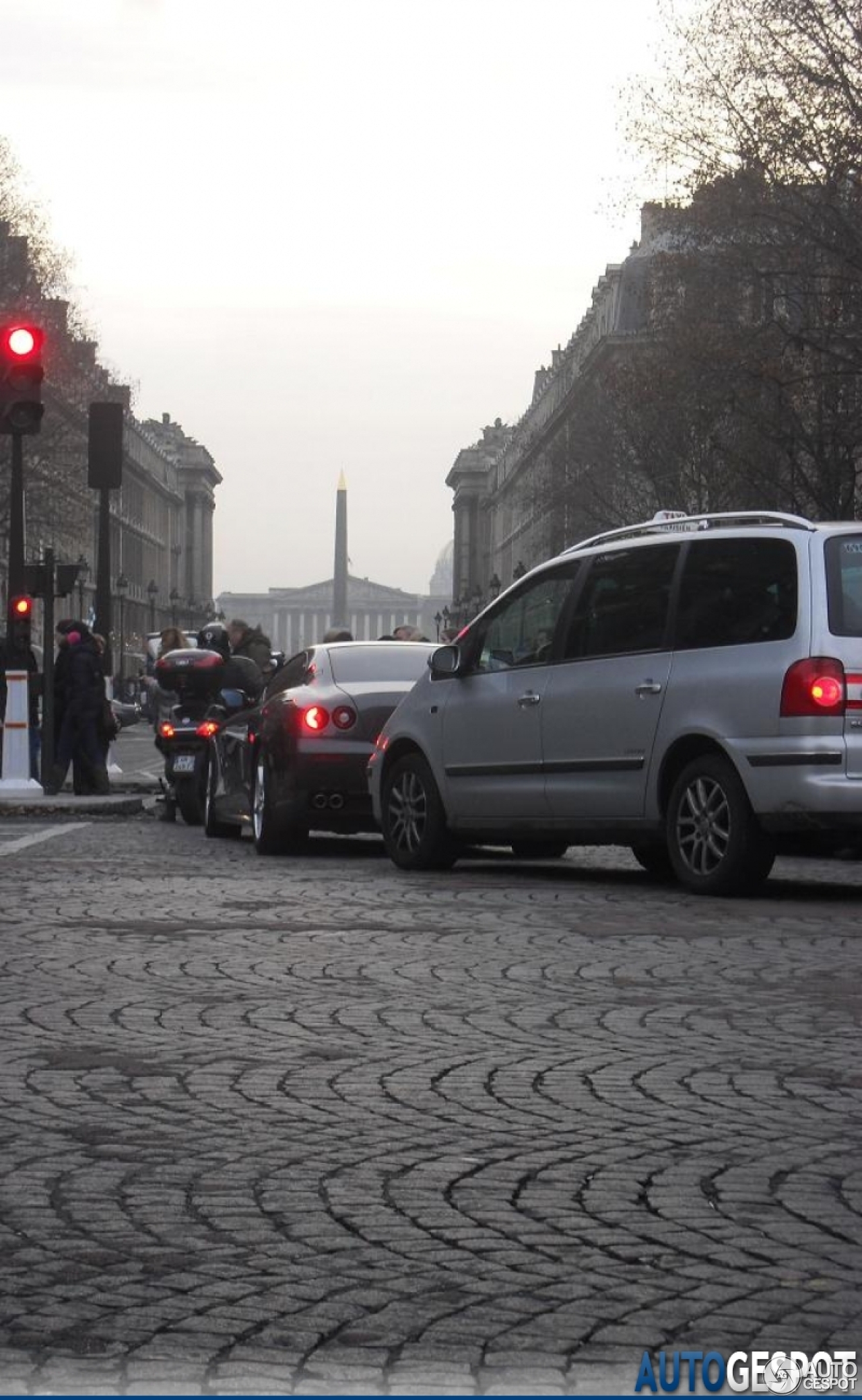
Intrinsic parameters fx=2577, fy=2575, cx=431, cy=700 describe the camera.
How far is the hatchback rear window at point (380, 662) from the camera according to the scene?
1617 centimetres

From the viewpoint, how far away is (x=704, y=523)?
12.5 meters

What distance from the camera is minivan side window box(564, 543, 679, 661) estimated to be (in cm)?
1262

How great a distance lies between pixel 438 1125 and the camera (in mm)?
5969

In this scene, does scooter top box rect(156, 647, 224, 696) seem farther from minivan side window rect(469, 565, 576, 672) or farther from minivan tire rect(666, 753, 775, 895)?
minivan tire rect(666, 753, 775, 895)

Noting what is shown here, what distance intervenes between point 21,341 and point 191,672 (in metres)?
3.25

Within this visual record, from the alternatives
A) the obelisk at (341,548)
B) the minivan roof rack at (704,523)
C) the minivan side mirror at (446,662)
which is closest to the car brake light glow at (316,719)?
the minivan side mirror at (446,662)

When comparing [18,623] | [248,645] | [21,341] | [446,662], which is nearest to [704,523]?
[446,662]

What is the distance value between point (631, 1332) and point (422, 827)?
10.1 m

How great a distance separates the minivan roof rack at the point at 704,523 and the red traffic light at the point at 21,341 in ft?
23.1

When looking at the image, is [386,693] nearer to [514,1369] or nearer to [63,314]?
[514,1369]

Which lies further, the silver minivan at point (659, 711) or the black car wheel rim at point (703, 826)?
the black car wheel rim at point (703, 826)

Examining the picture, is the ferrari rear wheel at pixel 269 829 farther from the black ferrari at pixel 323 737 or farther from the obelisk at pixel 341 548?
the obelisk at pixel 341 548

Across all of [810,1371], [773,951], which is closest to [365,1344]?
[810,1371]

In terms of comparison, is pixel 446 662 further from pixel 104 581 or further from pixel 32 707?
pixel 32 707
